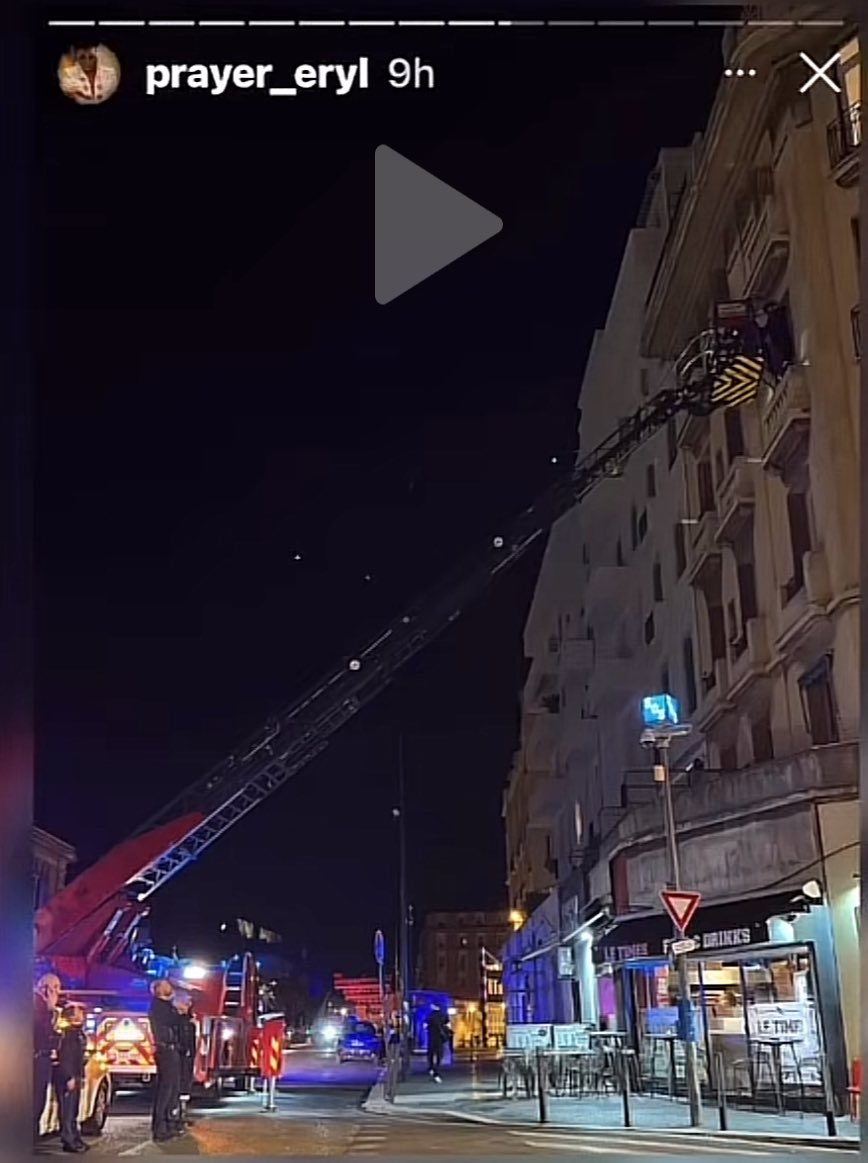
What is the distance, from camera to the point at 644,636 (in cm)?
294

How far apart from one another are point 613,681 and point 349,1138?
0.95 meters

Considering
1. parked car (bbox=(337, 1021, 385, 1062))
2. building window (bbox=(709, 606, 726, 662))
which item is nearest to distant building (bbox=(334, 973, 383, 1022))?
parked car (bbox=(337, 1021, 385, 1062))

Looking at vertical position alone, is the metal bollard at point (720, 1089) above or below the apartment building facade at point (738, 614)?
below

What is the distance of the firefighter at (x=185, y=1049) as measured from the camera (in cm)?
277

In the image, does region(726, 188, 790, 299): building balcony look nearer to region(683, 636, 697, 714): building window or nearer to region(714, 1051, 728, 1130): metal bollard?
region(683, 636, 697, 714): building window

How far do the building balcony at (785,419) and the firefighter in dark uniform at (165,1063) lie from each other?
1464 millimetres

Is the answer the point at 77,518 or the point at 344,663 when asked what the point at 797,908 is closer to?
the point at 344,663

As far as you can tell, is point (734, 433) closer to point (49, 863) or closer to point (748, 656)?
point (748, 656)

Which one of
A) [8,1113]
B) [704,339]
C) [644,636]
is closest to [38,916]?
[8,1113]

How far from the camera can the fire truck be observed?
277cm

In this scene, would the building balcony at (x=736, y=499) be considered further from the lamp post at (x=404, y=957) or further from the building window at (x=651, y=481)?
the lamp post at (x=404, y=957)

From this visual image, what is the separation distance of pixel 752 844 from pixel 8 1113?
1.38 m

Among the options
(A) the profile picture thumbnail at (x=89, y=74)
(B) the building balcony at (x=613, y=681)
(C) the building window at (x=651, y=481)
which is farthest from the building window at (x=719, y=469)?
(A) the profile picture thumbnail at (x=89, y=74)

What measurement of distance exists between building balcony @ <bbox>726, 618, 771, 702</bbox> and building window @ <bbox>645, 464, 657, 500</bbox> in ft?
0.96
